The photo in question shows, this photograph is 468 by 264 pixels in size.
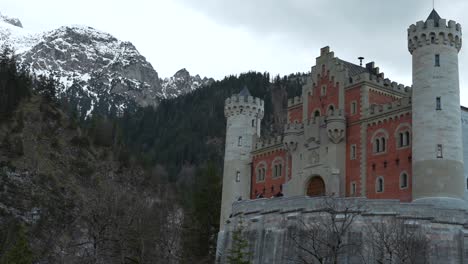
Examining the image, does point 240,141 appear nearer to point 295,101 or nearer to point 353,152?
point 295,101

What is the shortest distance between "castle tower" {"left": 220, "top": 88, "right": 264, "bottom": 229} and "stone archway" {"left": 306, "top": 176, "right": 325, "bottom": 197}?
11.8 metres

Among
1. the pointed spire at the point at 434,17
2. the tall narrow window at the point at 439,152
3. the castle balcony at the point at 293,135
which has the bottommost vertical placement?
the tall narrow window at the point at 439,152

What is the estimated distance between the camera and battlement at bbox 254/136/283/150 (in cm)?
7244

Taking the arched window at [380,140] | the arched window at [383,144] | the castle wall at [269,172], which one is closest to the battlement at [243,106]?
the castle wall at [269,172]

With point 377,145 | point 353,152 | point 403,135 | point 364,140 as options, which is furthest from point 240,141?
point 403,135

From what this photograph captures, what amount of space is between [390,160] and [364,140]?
3691 millimetres

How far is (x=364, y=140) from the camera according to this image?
2375 inches

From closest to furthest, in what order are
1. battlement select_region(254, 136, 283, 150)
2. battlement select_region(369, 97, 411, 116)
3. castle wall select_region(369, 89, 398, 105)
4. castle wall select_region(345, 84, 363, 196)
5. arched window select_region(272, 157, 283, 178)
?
battlement select_region(369, 97, 411, 116)
castle wall select_region(345, 84, 363, 196)
castle wall select_region(369, 89, 398, 105)
arched window select_region(272, 157, 283, 178)
battlement select_region(254, 136, 283, 150)

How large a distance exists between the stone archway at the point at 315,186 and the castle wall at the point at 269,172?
5.19 metres


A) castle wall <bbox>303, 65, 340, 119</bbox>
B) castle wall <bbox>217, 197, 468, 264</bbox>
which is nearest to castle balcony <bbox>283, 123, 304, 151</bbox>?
castle wall <bbox>303, 65, 340, 119</bbox>

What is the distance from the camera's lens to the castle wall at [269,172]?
7069 centimetres

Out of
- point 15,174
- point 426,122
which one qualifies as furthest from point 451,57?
point 15,174

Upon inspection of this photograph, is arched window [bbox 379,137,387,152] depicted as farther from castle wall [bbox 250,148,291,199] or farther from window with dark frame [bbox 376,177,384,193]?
castle wall [bbox 250,148,291,199]

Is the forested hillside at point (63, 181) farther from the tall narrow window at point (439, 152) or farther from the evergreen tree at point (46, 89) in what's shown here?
the tall narrow window at point (439, 152)
